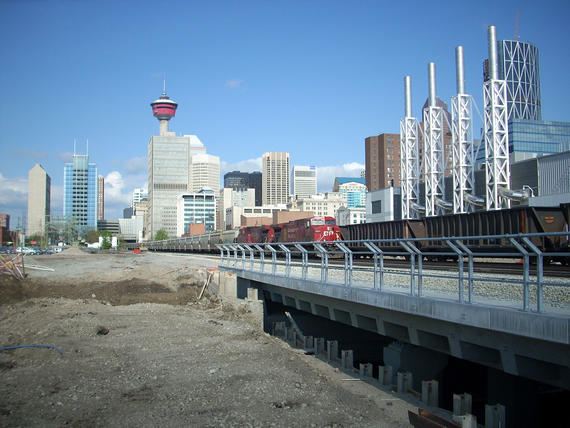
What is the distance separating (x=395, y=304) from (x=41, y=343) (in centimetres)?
1077

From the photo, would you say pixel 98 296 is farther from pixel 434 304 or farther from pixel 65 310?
pixel 434 304

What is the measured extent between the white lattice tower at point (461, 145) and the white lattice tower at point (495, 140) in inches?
121

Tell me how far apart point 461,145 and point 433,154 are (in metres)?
4.75

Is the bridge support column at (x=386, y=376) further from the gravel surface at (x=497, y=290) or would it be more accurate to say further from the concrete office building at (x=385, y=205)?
the concrete office building at (x=385, y=205)

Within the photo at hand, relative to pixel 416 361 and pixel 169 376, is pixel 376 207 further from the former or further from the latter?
pixel 169 376

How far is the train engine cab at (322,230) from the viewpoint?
1453 inches

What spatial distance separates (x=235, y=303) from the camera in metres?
20.2

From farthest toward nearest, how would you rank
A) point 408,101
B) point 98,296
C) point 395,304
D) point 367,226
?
point 408,101
point 367,226
point 98,296
point 395,304

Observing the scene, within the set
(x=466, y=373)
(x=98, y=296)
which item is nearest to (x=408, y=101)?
(x=98, y=296)

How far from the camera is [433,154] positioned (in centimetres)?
6012

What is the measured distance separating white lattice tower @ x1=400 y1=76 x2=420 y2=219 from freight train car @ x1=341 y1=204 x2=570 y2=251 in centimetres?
2974

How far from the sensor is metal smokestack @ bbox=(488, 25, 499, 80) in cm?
5266

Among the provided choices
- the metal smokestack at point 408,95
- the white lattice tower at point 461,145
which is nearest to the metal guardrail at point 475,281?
the white lattice tower at point 461,145

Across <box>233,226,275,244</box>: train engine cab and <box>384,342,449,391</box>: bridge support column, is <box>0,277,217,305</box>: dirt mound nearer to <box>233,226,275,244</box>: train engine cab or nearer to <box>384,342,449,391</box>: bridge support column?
<box>384,342,449,391</box>: bridge support column
